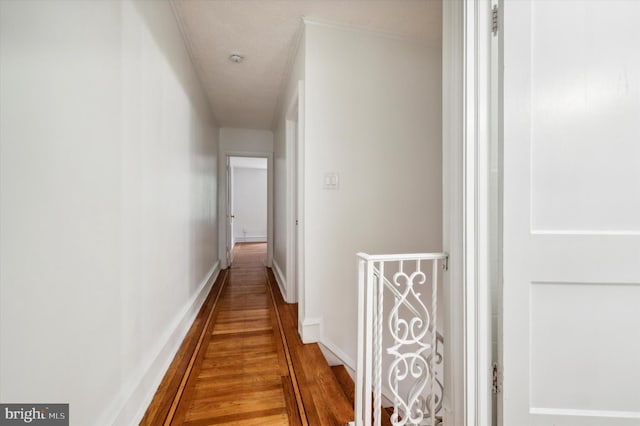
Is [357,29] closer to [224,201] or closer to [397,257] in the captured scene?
[397,257]

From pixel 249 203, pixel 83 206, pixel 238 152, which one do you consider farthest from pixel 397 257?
pixel 249 203

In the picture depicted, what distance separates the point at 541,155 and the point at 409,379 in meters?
2.22

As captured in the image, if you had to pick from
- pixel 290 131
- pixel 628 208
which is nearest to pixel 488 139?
pixel 628 208

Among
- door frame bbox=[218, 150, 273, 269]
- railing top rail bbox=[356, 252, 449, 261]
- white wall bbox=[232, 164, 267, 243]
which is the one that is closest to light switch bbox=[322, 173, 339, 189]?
railing top rail bbox=[356, 252, 449, 261]

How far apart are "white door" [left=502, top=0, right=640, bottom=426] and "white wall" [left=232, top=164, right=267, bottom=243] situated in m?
7.85

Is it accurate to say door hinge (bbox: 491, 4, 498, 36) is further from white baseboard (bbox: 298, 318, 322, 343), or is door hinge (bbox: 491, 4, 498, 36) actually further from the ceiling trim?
white baseboard (bbox: 298, 318, 322, 343)

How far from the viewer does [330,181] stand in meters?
2.10

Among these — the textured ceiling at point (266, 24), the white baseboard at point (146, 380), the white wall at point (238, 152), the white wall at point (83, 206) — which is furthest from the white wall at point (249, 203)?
the white wall at point (83, 206)

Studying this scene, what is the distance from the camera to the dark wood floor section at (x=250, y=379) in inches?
53.6

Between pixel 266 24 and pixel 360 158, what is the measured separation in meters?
1.28

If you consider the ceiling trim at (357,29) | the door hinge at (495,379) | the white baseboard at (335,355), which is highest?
the ceiling trim at (357,29)

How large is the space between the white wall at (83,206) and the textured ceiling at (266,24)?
45cm

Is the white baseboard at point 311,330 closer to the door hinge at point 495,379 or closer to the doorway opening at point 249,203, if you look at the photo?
the door hinge at point 495,379

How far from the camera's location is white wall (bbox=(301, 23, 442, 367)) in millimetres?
2080
